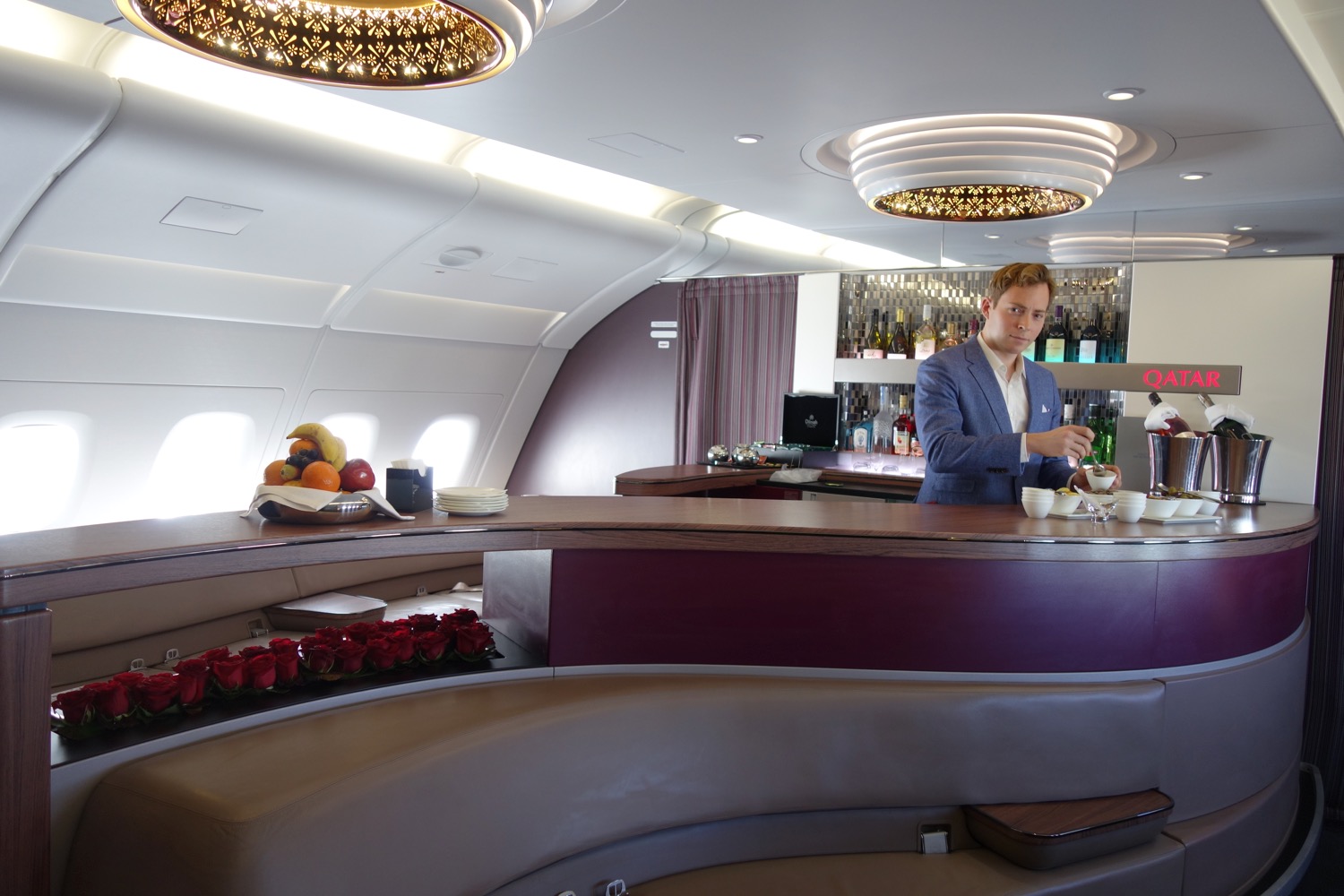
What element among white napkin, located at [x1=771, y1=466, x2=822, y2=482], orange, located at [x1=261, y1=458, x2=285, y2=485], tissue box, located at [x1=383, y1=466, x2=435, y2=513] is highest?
orange, located at [x1=261, y1=458, x2=285, y2=485]

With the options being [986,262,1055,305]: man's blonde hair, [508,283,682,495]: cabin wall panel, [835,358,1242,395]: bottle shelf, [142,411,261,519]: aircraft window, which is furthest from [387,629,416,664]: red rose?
[508,283,682,495]: cabin wall panel

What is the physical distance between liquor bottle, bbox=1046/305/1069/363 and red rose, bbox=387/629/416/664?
4618 millimetres

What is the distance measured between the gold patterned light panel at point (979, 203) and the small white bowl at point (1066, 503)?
224 centimetres

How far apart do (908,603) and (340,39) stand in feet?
7.56

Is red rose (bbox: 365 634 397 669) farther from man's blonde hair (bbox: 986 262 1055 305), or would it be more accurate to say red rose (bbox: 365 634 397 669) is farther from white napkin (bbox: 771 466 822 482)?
white napkin (bbox: 771 466 822 482)

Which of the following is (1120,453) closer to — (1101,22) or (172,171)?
(1101,22)

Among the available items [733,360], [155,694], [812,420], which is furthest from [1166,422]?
[733,360]

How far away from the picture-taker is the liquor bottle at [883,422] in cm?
691

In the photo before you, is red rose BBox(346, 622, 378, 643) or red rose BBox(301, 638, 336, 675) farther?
red rose BBox(346, 622, 378, 643)

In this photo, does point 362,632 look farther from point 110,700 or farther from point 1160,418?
point 1160,418

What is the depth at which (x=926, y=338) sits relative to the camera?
652 centimetres

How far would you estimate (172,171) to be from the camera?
4.93m

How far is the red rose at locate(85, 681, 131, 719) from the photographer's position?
208cm

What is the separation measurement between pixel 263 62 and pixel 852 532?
2144mm
